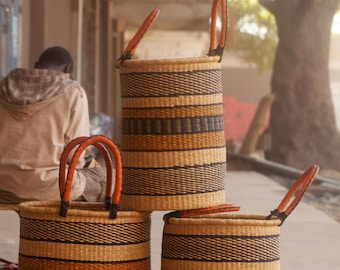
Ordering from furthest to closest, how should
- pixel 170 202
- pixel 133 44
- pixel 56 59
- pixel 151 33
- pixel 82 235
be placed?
pixel 151 33 < pixel 56 59 < pixel 133 44 < pixel 170 202 < pixel 82 235

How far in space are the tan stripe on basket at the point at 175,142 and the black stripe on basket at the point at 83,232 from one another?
34 cm

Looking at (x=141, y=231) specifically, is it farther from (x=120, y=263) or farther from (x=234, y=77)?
(x=234, y=77)

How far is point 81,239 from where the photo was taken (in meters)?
3.48

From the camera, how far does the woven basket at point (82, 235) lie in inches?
137

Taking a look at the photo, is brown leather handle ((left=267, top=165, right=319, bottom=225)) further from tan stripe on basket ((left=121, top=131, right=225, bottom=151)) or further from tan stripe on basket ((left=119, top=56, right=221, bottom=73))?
tan stripe on basket ((left=119, top=56, right=221, bottom=73))

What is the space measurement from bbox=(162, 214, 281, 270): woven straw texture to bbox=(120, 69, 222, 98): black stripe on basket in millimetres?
532

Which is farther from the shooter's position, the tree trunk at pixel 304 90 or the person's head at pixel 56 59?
the tree trunk at pixel 304 90

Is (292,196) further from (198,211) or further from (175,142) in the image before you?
(175,142)

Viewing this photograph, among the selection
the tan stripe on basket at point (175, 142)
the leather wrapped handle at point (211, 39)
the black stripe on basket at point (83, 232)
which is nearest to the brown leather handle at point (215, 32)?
the leather wrapped handle at point (211, 39)

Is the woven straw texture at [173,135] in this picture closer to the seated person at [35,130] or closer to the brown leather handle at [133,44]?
the brown leather handle at [133,44]

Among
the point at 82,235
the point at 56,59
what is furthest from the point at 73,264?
the point at 56,59

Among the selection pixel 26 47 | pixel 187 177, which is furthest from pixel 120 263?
pixel 26 47

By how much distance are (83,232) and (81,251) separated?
0.08 m

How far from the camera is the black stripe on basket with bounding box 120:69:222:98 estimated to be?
365cm
